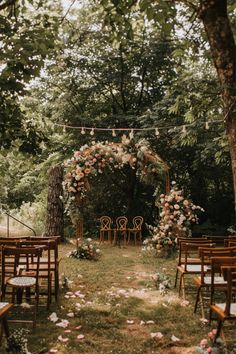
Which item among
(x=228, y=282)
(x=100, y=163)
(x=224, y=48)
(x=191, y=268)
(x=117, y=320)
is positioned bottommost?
Result: (x=117, y=320)

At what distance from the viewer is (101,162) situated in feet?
38.4

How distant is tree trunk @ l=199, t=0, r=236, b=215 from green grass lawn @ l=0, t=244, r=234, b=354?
222cm

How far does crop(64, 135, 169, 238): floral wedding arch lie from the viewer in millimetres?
11164

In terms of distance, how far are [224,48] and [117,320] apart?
3.63 m

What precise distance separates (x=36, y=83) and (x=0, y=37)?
12469 millimetres

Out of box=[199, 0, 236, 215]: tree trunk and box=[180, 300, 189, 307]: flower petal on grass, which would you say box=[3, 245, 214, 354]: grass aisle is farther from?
box=[199, 0, 236, 215]: tree trunk

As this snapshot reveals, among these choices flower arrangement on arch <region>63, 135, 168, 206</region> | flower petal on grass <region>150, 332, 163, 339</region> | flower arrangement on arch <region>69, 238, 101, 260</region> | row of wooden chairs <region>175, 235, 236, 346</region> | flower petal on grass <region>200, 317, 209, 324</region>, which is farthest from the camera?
flower arrangement on arch <region>63, 135, 168, 206</region>

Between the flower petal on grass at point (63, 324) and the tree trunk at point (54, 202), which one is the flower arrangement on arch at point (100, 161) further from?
the flower petal on grass at point (63, 324)

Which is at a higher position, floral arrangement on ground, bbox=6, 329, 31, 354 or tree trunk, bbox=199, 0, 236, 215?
tree trunk, bbox=199, 0, 236, 215

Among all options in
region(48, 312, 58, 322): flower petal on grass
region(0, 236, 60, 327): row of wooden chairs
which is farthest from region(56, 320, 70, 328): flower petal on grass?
region(0, 236, 60, 327): row of wooden chairs

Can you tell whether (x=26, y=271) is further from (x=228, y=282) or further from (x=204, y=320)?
(x=228, y=282)

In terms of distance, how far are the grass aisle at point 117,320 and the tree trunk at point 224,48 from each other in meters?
2.21

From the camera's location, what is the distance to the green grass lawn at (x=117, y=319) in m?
4.38

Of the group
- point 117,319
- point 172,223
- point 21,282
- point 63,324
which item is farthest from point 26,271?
point 172,223
